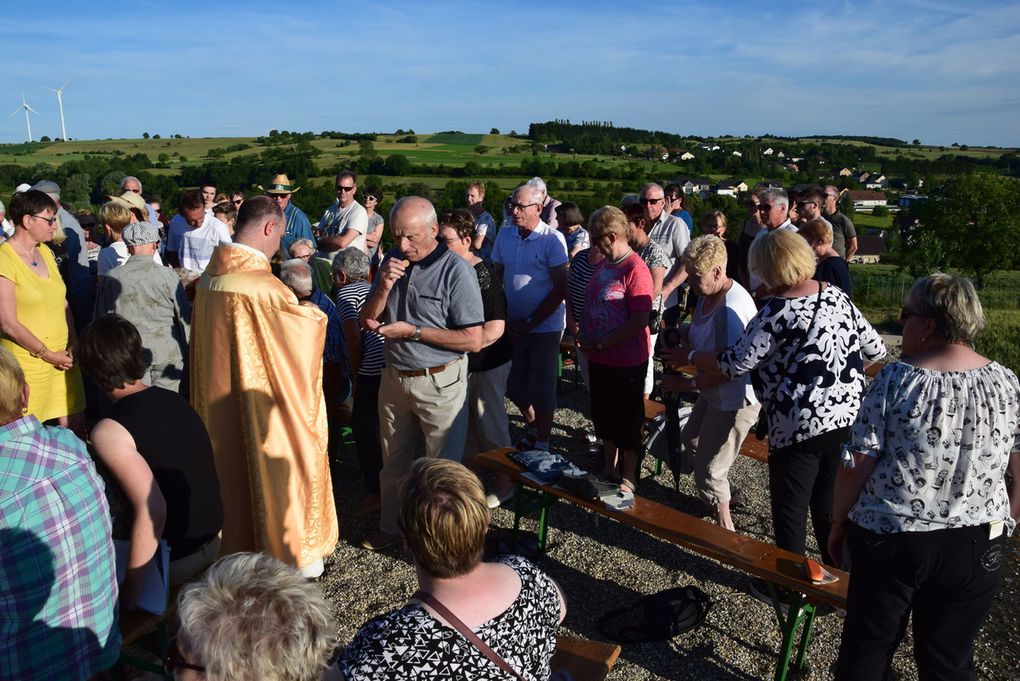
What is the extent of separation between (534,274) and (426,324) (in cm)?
155

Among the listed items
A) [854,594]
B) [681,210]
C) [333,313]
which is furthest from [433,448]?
[681,210]

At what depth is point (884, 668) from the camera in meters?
2.62

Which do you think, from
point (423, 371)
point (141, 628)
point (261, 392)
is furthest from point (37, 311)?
point (141, 628)

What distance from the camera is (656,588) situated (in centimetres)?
399

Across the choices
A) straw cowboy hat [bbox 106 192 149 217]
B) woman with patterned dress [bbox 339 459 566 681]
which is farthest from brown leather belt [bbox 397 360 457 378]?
straw cowboy hat [bbox 106 192 149 217]

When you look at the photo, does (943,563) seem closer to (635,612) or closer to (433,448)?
(635,612)

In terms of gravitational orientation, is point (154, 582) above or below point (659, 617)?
above

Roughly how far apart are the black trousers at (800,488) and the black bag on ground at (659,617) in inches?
20.1

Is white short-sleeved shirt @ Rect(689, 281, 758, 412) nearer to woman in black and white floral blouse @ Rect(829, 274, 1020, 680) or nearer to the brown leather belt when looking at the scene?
the brown leather belt

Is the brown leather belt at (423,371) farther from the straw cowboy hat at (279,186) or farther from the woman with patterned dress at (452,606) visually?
the straw cowboy hat at (279,186)

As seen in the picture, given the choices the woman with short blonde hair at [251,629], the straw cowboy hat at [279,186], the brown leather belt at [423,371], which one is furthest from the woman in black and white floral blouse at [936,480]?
the straw cowboy hat at [279,186]

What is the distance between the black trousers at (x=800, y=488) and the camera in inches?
133

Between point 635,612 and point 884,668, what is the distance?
135 cm

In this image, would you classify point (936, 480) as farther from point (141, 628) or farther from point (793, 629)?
point (141, 628)
